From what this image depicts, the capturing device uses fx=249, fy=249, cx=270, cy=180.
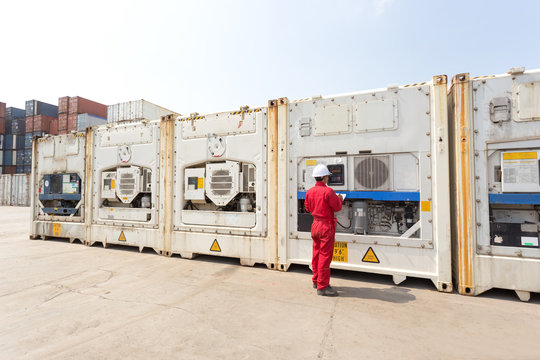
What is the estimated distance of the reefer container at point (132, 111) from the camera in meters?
6.48

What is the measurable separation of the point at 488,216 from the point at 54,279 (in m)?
5.97

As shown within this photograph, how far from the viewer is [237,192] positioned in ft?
14.5

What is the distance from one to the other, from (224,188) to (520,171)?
4.16m

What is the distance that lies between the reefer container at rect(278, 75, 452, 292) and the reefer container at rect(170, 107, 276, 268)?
38cm

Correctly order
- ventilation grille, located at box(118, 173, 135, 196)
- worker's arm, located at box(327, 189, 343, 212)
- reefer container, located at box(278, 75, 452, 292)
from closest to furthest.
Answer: worker's arm, located at box(327, 189, 343, 212) < reefer container, located at box(278, 75, 452, 292) < ventilation grille, located at box(118, 173, 135, 196)

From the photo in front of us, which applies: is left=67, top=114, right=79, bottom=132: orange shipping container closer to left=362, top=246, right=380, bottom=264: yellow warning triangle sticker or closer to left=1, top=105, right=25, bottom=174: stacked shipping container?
left=1, top=105, right=25, bottom=174: stacked shipping container

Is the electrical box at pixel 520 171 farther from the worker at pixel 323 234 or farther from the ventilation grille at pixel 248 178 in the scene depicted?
the ventilation grille at pixel 248 178

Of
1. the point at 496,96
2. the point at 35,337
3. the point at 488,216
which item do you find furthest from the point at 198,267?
the point at 496,96

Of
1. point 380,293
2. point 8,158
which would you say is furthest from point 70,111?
point 380,293

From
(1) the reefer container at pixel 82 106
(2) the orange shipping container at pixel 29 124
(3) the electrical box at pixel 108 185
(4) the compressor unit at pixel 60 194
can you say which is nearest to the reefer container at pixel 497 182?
(3) the electrical box at pixel 108 185

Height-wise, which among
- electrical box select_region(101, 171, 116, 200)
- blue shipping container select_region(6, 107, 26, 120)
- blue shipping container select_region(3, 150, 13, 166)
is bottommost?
electrical box select_region(101, 171, 116, 200)

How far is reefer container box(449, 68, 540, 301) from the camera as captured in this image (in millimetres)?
2979

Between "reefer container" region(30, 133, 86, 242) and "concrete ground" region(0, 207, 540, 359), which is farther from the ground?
"reefer container" region(30, 133, 86, 242)

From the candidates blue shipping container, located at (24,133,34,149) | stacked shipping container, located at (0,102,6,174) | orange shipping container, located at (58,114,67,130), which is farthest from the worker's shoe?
stacked shipping container, located at (0,102,6,174)
